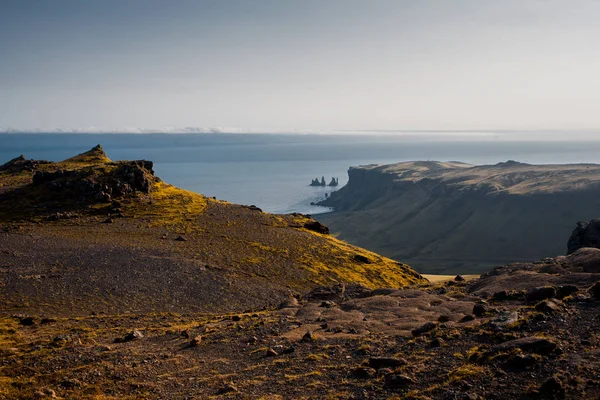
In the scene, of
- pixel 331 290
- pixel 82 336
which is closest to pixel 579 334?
pixel 331 290

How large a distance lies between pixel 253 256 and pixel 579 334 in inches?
1401

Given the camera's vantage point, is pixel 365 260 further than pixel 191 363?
Yes

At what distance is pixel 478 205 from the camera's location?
568ft

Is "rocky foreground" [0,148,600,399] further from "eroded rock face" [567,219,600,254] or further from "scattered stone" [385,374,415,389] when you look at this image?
"eroded rock face" [567,219,600,254]

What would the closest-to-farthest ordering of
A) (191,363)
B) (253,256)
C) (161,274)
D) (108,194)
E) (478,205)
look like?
(191,363) → (161,274) → (253,256) → (108,194) → (478,205)

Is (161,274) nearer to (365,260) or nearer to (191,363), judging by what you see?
(191,363)

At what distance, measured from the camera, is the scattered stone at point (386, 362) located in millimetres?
19250

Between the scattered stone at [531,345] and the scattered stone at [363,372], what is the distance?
5411 millimetres

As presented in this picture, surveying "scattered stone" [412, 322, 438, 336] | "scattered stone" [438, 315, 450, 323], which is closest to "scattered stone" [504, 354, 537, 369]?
"scattered stone" [412, 322, 438, 336]

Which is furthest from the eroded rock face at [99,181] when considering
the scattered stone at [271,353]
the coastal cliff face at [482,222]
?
the coastal cliff face at [482,222]

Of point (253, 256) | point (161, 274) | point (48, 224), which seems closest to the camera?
point (161, 274)

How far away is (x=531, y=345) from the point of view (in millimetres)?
18391

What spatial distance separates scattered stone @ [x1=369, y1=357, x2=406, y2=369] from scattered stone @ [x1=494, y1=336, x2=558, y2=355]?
13.5 ft

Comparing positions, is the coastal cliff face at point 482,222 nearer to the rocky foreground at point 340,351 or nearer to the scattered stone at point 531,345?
the rocky foreground at point 340,351
